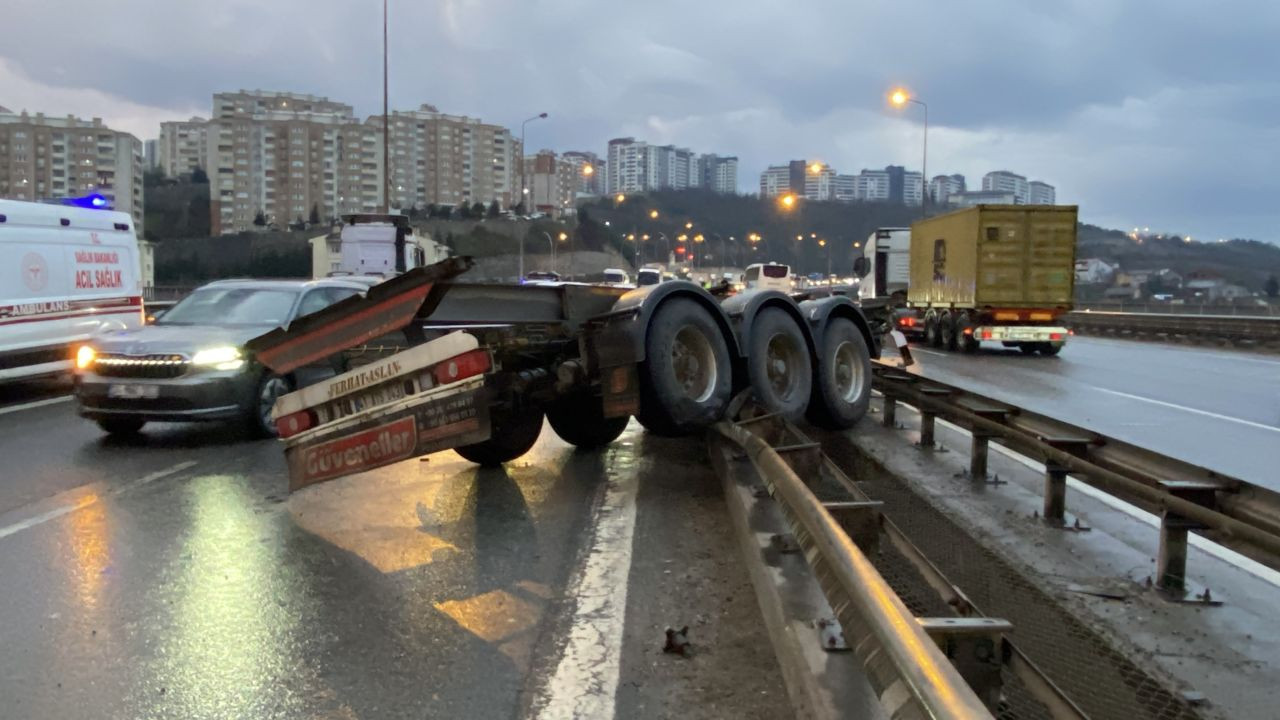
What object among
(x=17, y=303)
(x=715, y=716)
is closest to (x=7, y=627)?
(x=715, y=716)

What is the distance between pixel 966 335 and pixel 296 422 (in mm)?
19799

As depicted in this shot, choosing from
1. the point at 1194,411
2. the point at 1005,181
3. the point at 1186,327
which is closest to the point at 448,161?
the point at 1005,181

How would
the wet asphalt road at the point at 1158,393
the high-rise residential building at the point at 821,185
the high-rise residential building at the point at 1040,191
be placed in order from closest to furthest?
the wet asphalt road at the point at 1158,393 < the high-rise residential building at the point at 1040,191 < the high-rise residential building at the point at 821,185

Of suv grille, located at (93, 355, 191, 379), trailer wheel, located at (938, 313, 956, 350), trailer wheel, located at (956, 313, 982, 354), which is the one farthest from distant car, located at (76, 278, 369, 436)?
trailer wheel, located at (938, 313, 956, 350)

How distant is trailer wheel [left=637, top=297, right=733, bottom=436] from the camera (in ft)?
22.4

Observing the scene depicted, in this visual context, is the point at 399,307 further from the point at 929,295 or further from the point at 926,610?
the point at 929,295

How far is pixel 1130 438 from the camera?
1039 cm

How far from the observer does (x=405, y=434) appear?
233 inches

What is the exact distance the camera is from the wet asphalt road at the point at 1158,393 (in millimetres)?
9961

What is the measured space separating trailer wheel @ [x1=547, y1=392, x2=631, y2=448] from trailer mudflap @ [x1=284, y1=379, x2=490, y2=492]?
248 centimetres

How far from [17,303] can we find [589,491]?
9122 millimetres

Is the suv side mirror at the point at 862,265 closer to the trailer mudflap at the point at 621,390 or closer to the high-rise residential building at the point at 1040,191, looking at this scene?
the trailer mudflap at the point at 621,390

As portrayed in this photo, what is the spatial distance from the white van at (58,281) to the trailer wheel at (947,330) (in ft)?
60.9

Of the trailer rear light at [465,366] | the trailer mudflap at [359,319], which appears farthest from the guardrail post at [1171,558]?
the trailer mudflap at [359,319]
